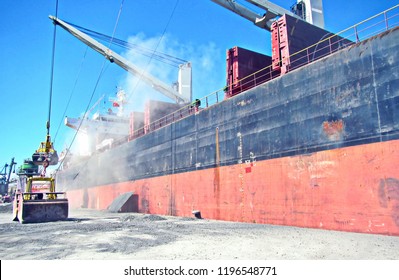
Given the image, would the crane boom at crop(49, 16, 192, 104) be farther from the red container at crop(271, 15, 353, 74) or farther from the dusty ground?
the dusty ground

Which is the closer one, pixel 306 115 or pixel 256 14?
pixel 306 115

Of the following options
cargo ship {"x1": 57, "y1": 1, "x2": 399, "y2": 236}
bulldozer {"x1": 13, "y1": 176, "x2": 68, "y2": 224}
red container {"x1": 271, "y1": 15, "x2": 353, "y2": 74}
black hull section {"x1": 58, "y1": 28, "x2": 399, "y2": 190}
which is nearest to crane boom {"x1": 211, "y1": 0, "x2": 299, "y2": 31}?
cargo ship {"x1": 57, "y1": 1, "x2": 399, "y2": 236}

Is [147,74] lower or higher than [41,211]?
higher

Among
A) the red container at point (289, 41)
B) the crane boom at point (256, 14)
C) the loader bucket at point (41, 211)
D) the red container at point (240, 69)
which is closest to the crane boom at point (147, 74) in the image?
the crane boom at point (256, 14)

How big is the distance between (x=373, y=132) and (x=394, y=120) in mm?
627

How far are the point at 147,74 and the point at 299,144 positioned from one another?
24101mm

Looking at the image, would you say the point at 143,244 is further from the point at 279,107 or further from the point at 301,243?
the point at 279,107

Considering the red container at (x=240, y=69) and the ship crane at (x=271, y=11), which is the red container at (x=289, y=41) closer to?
the red container at (x=240, y=69)

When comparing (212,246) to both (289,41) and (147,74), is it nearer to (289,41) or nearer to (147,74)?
(289,41)

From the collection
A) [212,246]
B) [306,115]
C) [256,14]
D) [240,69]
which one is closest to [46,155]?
[240,69]

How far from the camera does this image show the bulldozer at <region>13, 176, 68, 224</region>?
1420 cm

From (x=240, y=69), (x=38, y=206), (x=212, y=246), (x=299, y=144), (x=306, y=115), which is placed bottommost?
(x=212, y=246)

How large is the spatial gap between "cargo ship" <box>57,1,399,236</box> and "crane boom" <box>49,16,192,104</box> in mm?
13660

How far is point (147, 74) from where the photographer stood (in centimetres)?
3152
